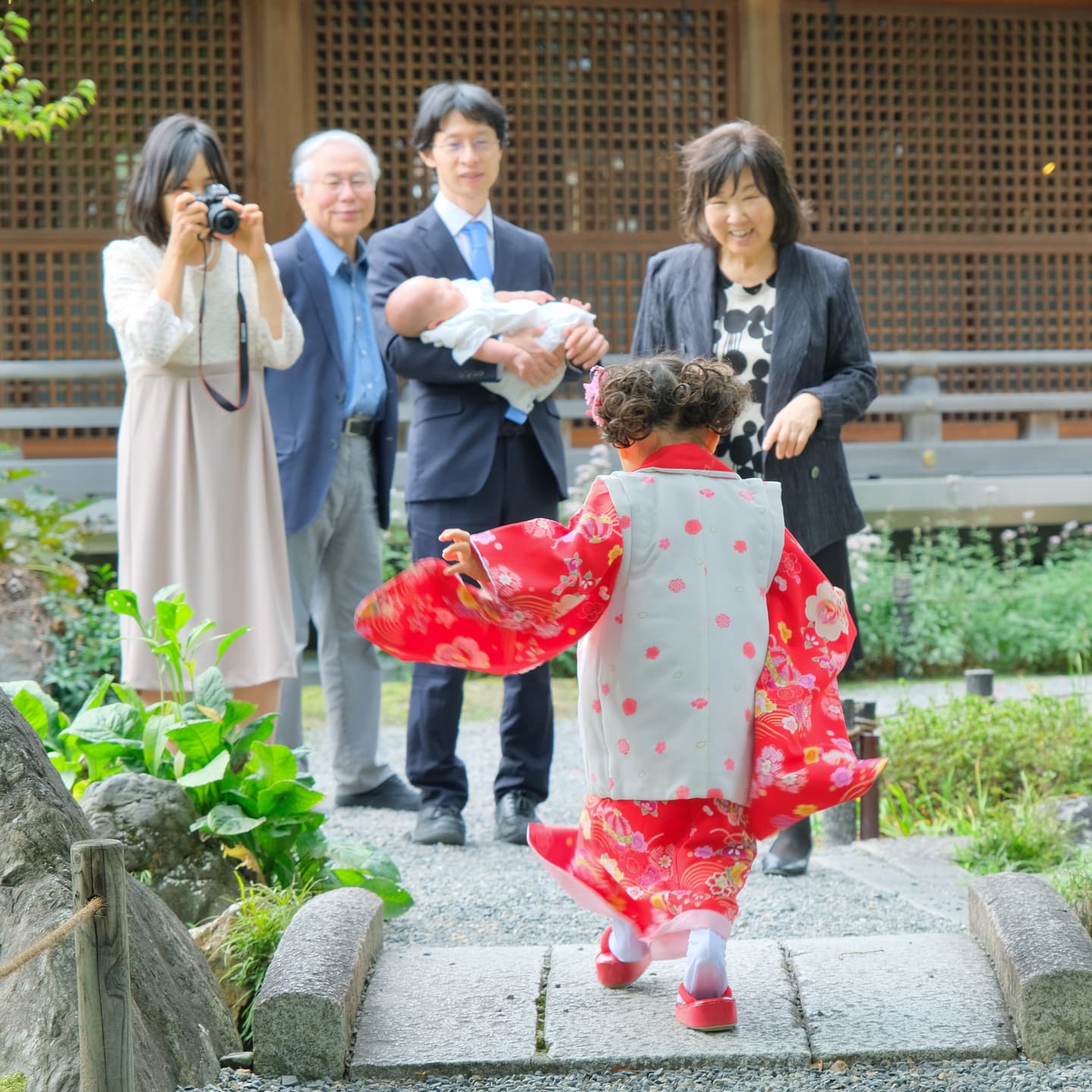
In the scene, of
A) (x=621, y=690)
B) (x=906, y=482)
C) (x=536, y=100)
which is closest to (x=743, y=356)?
(x=621, y=690)

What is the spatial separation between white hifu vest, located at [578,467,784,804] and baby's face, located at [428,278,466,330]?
4.96 ft

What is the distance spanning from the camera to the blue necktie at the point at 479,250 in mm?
4426

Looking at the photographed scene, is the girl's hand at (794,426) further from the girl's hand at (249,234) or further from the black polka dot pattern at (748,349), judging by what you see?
the girl's hand at (249,234)

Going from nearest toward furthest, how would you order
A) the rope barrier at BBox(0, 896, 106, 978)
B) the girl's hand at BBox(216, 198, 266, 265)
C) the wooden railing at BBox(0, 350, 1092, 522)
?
the rope barrier at BBox(0, 896, 106, 978) → the girl's hand at BBox(216, 198, 266, 265) → the wooden railing at BBox(0, 350, 1092, 522)

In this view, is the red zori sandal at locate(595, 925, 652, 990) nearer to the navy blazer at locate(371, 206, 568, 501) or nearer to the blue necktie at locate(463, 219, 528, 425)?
the navy blazer at locate(371, 206, 568, 501)

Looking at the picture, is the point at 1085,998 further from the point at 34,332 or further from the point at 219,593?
the point at 34,332

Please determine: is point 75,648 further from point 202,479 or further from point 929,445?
point 929,445

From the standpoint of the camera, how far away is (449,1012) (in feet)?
9.19

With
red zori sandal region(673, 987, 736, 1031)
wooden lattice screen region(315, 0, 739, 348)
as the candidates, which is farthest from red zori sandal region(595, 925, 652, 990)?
wooden lattice screen region(315, 0, 739, 348)

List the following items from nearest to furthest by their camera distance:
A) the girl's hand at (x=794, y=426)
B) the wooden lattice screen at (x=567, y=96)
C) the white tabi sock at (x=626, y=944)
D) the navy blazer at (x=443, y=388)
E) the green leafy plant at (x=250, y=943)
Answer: the white tabi sock at (x=626, y=944) < the green leafy plant at (x=250, y=943) < the girl's hand at (x=794, y=426) < the navy blazer at (x=443, y=388) < the wooden lattice screen at (x=567, y=96)

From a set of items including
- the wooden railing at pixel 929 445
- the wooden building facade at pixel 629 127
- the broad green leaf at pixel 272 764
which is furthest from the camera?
the wooden building facade at pixel 629 127

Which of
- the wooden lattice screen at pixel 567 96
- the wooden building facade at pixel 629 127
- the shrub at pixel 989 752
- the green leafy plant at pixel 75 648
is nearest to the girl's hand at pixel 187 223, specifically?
the shrub at pixel 989 752

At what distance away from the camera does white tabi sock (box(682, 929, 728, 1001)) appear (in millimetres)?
2639

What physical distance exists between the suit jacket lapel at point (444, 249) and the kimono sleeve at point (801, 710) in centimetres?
185
